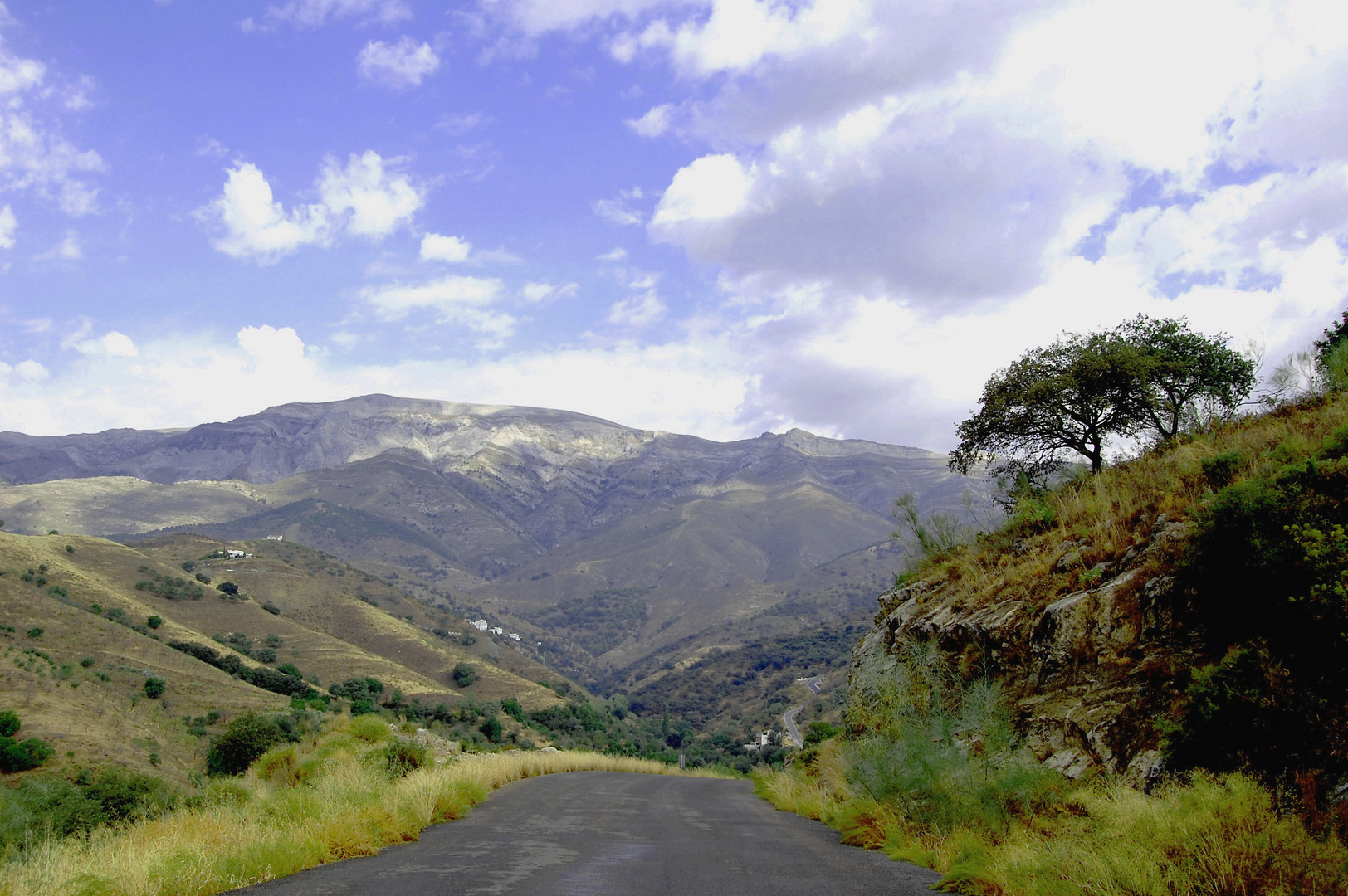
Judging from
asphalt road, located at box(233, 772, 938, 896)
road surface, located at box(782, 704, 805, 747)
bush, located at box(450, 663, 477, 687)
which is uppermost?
asphalt road, located at box(233, 772, 938, 896)

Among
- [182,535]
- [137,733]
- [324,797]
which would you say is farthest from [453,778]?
[182,535]

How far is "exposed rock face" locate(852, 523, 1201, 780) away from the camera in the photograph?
32.1 feet

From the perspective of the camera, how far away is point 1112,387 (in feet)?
64.7

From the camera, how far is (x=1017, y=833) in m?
8.38

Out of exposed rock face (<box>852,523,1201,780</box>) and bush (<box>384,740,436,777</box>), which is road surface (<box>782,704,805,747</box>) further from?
exposed rock face (<box>852,523,1201,780</box>)

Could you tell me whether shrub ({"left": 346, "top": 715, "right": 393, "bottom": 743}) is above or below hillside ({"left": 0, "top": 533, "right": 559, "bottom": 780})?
above

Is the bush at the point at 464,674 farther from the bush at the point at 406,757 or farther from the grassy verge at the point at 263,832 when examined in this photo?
the bush at the point at 406,757

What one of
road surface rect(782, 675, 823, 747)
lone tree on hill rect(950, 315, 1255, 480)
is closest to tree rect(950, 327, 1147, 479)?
lone tree on hill rect(950, 315, 1255, 480)

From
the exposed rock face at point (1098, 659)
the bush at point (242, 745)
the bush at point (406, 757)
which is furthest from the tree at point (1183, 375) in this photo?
the bush at point (242, 745)

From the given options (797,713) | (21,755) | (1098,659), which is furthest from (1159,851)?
(797,713)

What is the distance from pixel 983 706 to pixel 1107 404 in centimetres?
1259

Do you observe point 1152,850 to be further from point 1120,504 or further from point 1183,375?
point 1183,375

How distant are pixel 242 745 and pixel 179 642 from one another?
33.3m

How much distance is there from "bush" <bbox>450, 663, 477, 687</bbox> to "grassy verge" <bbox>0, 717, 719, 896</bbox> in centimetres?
5785
